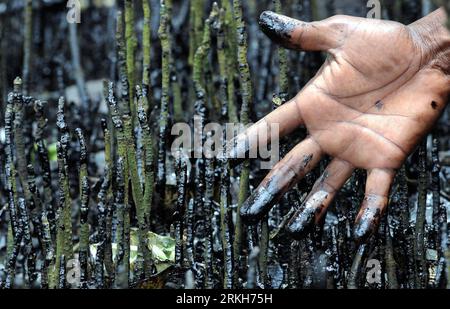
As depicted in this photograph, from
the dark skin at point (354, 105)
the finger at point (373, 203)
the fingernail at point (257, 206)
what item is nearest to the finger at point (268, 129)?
the dark skin at point (354, 105)

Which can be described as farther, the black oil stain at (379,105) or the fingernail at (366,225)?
the black oil stain at (379,105)

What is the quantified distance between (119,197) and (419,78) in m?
0.76

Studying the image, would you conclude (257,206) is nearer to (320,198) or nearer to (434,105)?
(320,198)

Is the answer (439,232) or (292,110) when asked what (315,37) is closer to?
(292,110)

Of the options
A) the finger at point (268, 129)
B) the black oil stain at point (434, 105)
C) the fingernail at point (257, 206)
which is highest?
the black oil stain at point (434, 105)

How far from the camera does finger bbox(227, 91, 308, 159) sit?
175cm

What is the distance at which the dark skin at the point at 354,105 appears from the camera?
1.71 metres

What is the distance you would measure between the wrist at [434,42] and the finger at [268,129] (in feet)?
1.01

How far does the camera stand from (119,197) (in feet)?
5.65

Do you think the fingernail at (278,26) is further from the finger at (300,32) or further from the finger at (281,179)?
the finger at (281,179)

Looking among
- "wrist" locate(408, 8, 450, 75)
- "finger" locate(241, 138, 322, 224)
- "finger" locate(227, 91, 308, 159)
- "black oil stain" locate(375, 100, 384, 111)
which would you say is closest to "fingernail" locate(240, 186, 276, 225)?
"finger" locate(241, 138, 322, 224)

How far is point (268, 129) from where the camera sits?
175cm
